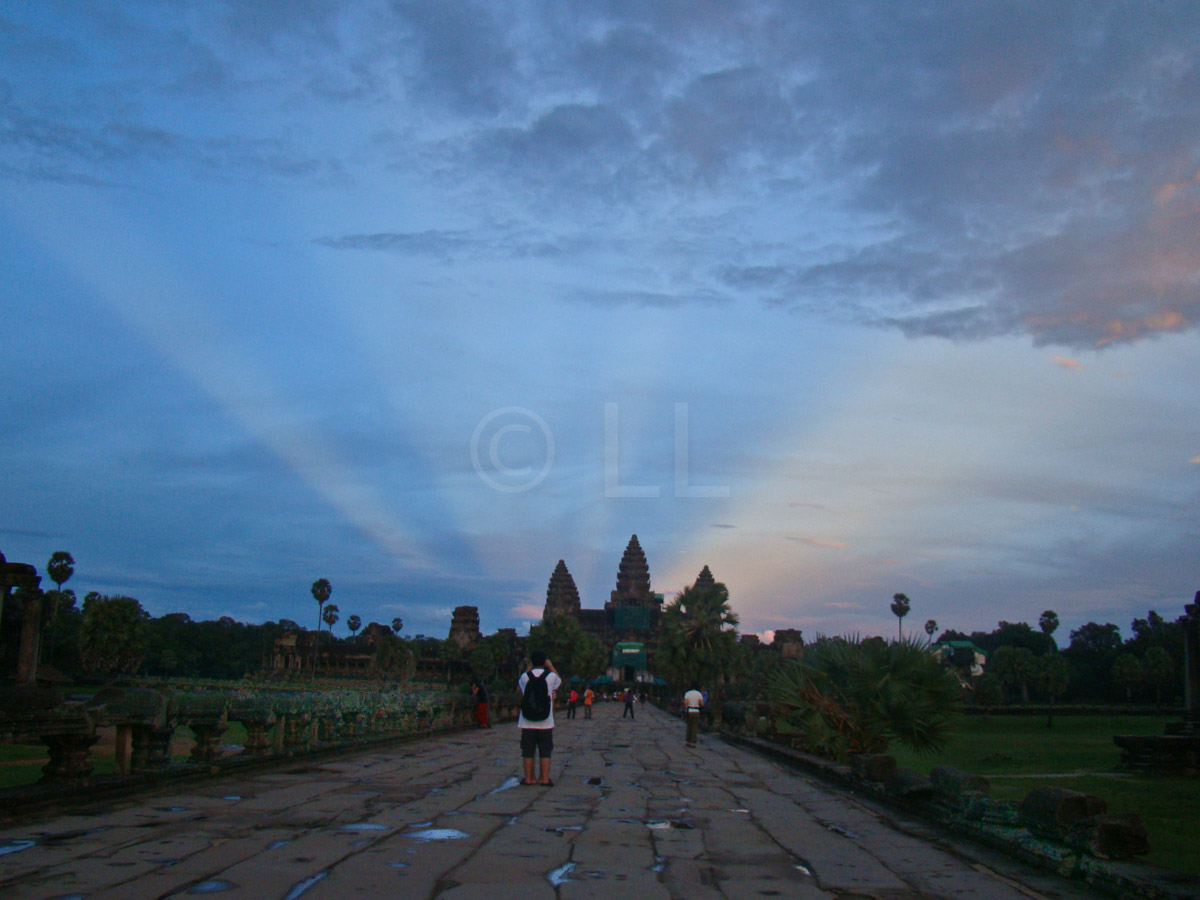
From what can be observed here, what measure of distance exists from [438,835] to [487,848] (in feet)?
2.59

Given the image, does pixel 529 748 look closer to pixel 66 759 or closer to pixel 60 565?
pixel 66 759

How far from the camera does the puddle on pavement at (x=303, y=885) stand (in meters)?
6.14

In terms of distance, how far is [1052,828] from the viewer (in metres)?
8.20

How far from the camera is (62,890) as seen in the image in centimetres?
607

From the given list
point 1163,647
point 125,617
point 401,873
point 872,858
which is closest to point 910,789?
point 872,858

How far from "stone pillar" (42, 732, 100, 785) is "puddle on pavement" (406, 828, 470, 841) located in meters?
3.47

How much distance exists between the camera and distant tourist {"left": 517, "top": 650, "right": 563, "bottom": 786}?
42.4 feet

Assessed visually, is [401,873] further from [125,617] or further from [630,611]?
[630,611]

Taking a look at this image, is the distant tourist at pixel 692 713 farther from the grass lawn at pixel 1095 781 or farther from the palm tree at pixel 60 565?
the palm tree at pixel 60 565

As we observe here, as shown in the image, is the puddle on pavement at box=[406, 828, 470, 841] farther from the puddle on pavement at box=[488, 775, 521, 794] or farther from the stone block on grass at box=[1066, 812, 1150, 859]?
the stone block on grass at box=[1066, 812, 1150, 859]

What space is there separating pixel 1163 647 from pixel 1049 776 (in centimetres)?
8966

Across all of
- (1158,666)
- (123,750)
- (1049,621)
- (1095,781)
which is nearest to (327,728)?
(123,750)

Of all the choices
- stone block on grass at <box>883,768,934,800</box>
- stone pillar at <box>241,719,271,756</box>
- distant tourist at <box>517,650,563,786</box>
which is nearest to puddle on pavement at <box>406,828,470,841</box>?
distant tourist at <box>517,650,563,786</box>

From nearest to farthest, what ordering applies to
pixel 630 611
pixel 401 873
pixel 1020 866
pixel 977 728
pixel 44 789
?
pixel 401 873 < pixel 1020 866 < pixel 44 789 < pixel 977 728 < pixel 630 611
